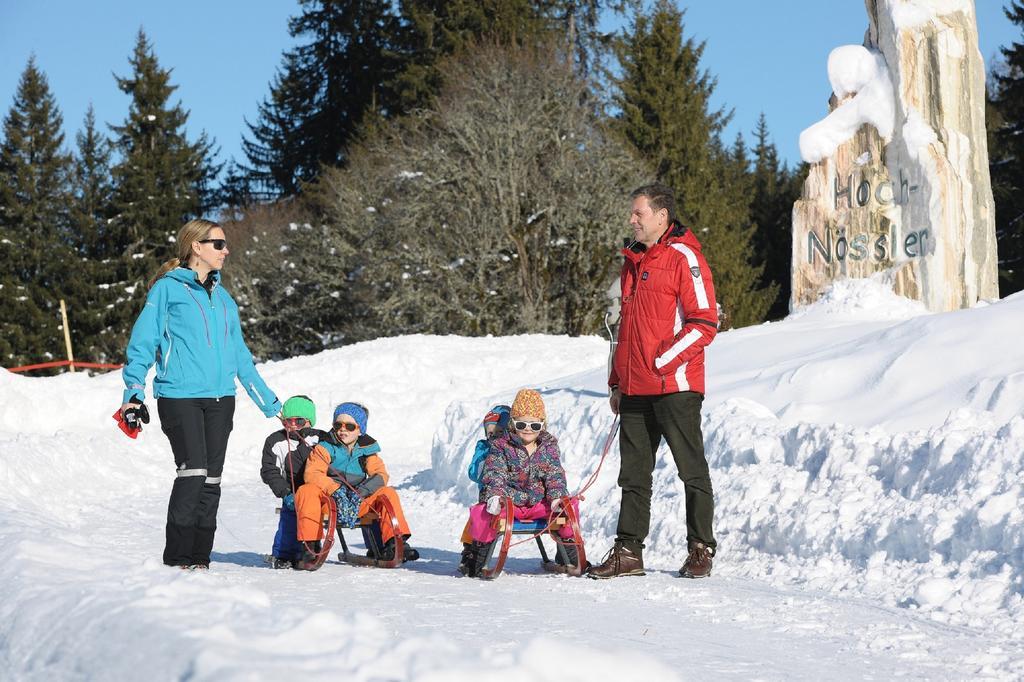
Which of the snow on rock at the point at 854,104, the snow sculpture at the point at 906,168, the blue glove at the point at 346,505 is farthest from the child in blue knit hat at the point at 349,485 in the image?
the snow on rock at the point at 854,104

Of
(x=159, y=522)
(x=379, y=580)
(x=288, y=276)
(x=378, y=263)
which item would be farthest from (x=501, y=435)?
(x=288, y=276)

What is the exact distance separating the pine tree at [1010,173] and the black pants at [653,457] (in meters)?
26.4

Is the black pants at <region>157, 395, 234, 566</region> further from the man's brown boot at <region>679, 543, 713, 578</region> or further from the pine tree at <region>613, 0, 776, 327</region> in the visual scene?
the pine tree at <region>613, 0, 776, 327</region>

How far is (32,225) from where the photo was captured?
129 ft

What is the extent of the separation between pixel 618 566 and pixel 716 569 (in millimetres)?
681

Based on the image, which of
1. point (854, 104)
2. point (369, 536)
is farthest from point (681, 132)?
point (369, 536)

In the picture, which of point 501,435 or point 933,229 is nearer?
point 501,435

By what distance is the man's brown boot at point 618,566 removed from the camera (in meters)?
6.28

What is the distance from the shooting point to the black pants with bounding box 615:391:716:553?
620cm

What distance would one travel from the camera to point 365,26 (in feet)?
132

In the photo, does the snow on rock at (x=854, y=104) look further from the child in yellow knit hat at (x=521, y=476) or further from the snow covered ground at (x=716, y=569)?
the child in yellow knit hat at (x=521, y=476)

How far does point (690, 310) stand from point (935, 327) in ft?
11.4

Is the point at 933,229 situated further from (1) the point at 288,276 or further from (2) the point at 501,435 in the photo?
(1) the point at 288,276

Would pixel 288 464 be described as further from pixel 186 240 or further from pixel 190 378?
pixel 186 240
